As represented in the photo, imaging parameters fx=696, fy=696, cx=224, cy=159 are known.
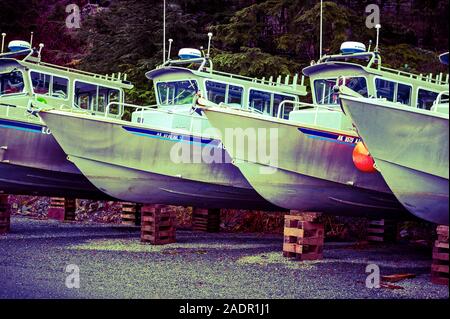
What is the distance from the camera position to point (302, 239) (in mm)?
10477

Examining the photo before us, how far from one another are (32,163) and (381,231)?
697 centimetres

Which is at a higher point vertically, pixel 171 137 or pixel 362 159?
pixel 171 137

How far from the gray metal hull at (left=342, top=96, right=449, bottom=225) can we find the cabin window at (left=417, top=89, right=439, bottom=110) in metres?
2.95

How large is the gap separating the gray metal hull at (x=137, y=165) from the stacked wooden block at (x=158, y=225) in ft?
1.54

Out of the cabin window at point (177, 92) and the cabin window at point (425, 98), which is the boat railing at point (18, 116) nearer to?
the cabin window at point (177, 92)

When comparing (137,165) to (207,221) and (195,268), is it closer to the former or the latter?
(195,268)

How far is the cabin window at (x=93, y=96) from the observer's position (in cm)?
1487

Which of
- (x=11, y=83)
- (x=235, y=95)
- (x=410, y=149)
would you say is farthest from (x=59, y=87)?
(x=410, y=149)

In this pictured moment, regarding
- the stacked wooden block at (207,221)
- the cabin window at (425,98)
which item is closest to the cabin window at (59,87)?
the stacked wooden block at (207,221)

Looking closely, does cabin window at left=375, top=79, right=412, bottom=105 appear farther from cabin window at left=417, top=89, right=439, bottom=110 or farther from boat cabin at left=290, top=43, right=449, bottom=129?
cabin window at left=417, top=89, right=439, bottom=110

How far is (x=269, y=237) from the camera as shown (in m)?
14.7

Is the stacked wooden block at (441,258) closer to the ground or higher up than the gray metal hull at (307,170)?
closer to the ground

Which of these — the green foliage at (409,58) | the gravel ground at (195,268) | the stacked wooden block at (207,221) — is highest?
the green foliage at (409,58)
